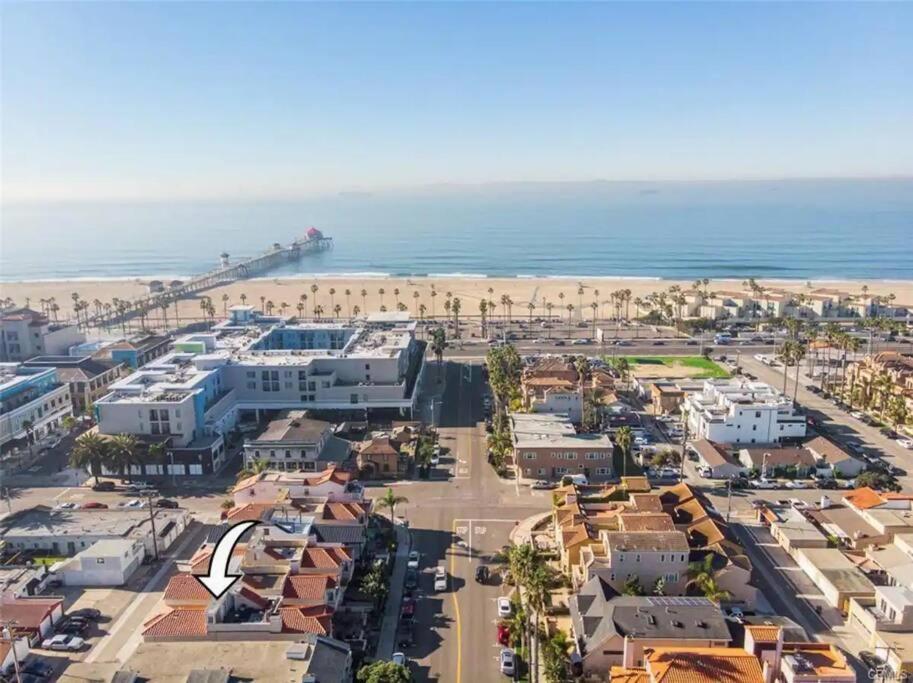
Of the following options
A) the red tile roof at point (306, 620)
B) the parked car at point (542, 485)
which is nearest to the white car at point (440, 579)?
the red tile roof at point (306, 620)

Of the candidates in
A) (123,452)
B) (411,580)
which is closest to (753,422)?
(411,580)

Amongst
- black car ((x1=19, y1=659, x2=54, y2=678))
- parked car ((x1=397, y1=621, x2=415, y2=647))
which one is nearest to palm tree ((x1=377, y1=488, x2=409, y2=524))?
parked car ((x1=397, y1=621, x2=415, y2=647))

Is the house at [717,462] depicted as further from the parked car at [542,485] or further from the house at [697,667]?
the house at [697,667]


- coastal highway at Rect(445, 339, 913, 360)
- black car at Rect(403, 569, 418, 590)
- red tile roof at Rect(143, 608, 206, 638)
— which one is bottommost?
black car at Rect(403, 569, 418, 590)

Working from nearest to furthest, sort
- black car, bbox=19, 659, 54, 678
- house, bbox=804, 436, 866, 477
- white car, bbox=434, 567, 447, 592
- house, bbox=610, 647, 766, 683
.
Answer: house, bbox=610, 647, 766, 683 < black car, bbox=19, 659, 54, 678 < white car, bbox=434, 567, 447, 592 < house, bbox=804, 436, 866, 477

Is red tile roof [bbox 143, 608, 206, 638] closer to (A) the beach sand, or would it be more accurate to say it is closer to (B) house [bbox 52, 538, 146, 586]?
(B) house [bbox 52, 538, 146, 586]

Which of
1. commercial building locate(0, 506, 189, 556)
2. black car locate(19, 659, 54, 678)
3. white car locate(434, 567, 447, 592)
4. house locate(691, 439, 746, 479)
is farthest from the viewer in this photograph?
house locate(691, 439, 746, 479)

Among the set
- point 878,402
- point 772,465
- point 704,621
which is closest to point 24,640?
point 704,621
